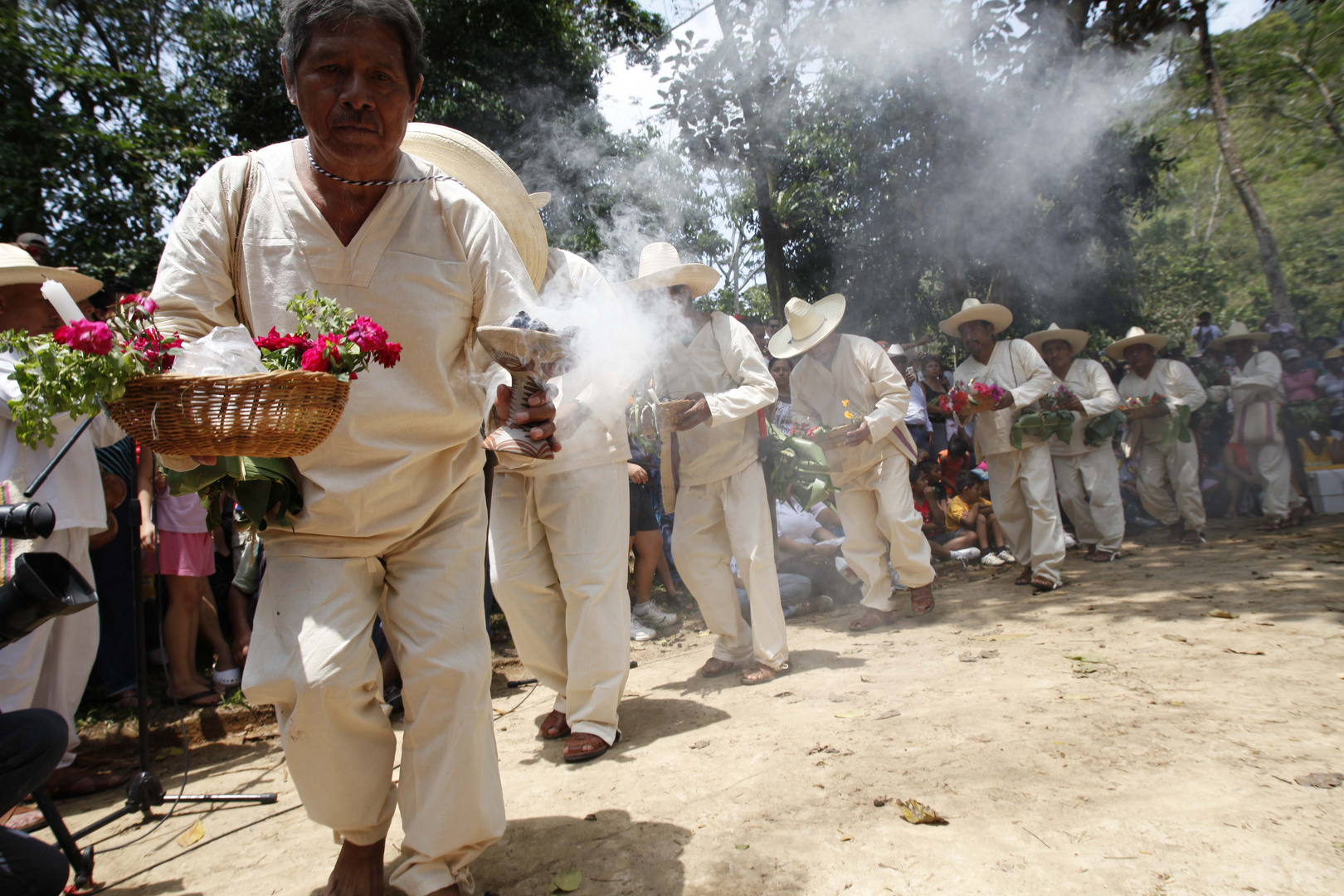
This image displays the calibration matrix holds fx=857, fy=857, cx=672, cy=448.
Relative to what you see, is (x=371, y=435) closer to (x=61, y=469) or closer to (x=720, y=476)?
(x=61, y=469)

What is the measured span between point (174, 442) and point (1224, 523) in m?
10.4

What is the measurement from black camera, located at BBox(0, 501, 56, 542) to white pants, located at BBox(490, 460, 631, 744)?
2.06 m

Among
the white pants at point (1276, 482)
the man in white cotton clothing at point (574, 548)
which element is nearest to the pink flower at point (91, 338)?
the man in white cotton clothing at point (574, 548)

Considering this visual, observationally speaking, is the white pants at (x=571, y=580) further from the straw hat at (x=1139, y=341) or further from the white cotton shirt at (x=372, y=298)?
the straw hat at (x=1139, y=341)

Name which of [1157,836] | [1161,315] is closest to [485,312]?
[1157,836]

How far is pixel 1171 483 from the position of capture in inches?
346

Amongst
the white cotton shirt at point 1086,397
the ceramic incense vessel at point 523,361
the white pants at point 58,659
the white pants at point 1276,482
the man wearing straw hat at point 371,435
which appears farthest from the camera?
the white pants at point 1276,482

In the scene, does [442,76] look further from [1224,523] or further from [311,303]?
[1224,523]

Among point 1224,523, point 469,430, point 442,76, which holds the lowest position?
point 1224,523

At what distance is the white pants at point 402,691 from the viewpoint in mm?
2129

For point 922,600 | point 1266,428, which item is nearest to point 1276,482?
point 1266,428

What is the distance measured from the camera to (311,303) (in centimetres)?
191

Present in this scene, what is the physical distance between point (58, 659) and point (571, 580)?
2283 mm

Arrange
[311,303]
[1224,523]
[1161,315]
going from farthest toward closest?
[1161,315] → [1224,523] → [311,303]
